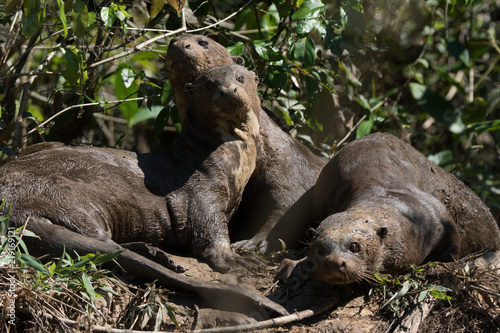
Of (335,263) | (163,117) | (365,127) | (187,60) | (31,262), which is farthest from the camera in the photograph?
(365,127)

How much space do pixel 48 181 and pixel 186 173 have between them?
0.96 m

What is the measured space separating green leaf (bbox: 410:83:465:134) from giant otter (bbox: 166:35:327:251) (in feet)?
7.56

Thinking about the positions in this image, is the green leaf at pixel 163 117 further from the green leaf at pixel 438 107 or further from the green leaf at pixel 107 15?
the green leaf at pixel 438 107

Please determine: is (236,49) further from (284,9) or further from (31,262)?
(31,262)

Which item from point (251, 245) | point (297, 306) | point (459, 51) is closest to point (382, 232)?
point (297, 306)

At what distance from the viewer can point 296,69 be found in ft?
18.4

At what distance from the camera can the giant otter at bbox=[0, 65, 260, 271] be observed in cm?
380

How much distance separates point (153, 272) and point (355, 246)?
3.30 ft

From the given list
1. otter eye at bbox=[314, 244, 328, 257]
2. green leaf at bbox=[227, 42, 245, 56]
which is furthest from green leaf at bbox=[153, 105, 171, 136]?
otter eye at bbox=[314, 244, 328, 257]

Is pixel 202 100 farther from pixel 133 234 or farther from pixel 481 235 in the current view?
pixel 481 235

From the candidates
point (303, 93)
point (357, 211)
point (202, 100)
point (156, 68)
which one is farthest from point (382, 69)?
point (357, 211)

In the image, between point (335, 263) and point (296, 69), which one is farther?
point (296, 69)

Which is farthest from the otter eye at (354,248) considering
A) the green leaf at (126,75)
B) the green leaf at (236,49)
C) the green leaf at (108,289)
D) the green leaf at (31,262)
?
the green leaf at (126,75)

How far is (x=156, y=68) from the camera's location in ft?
24.6
